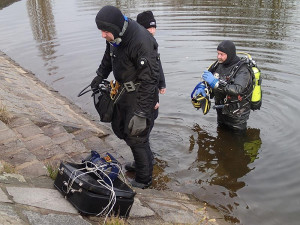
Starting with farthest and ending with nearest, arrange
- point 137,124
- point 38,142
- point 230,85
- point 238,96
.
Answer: point 238,96 → point 230,85 → point 38,142 → point 137,124

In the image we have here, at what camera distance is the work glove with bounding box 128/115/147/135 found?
3.87 metres

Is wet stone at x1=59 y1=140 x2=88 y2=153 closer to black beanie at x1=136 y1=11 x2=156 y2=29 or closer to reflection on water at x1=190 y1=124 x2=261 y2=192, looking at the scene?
reflection on water at x1=190 y1=124 x2=261 y2=192

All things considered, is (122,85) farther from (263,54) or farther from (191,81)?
(263,54)

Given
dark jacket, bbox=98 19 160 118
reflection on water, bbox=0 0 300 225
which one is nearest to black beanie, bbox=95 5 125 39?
dark jacket, bbox=98 19 160 118

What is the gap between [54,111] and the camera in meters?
6.66

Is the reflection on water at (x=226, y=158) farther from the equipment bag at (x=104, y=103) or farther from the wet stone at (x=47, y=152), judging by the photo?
the wet stone at (x=47, y=152)

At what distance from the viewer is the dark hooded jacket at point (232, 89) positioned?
17.2 feet

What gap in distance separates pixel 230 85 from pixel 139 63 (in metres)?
2.01

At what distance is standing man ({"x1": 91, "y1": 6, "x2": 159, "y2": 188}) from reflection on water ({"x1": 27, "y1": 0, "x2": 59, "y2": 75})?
639 centimetres

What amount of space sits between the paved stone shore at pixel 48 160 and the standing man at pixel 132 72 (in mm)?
796

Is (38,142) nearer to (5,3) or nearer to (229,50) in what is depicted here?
(229,50)

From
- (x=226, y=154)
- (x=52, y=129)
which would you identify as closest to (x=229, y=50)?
(x=226, y=154)

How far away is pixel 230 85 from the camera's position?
521cm

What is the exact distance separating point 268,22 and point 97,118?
9702 mm
